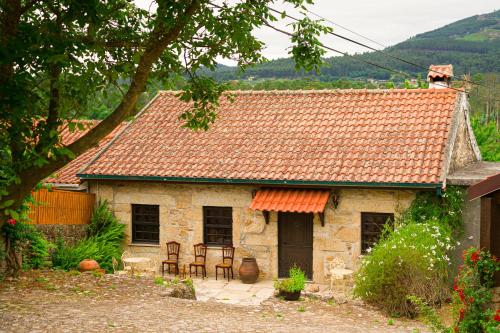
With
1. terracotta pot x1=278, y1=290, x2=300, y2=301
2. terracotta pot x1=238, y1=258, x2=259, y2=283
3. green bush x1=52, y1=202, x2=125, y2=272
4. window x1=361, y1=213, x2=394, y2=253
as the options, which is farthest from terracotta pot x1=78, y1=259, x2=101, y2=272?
window x1=361, y1=213, x2=394, y2=253

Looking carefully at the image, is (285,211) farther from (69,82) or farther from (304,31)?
(69,82)

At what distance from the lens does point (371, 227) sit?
16.5m

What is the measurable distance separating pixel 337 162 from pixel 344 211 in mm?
1303

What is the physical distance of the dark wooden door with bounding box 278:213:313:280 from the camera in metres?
17.2

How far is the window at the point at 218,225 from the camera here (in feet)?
58.5

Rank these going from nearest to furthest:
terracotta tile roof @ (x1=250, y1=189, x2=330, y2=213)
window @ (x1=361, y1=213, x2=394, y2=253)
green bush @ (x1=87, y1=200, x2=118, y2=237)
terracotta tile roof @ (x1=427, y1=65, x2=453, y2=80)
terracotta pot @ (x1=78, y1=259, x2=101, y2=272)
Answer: terracotta pot @ (x1=78, y1=259, x2=101, y2=272)
terracotta tile roof @ (x1=250, y1=189, x2=330, y2=213)
window @ (x1=361, y1=213, x2=394, y2=253)
green bush @ (x1=87, y1=200, x2=118, y2=237)
terracotta tile roof @ (x1=427, y1=65, x2=453, y2=80)

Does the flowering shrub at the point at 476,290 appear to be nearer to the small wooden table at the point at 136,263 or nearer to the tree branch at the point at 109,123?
the tree branch at the point at 109,123

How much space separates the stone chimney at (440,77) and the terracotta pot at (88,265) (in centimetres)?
1144

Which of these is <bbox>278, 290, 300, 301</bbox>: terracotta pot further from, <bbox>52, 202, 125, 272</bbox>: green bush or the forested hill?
the forested hill

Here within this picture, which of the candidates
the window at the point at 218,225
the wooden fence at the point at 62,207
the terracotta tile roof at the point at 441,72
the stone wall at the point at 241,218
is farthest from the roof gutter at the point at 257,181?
the terracotta tile roof at the point at 441,72

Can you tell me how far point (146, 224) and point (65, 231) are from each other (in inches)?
93.3

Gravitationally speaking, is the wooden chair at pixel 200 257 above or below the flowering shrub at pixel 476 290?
below

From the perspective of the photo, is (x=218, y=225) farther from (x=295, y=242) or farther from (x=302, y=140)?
(x=302, y=140)

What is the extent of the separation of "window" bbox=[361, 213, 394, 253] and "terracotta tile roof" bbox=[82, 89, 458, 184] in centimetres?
112
